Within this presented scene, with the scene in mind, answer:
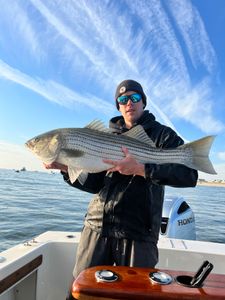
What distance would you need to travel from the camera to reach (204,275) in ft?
8.59

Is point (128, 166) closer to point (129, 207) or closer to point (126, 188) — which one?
point (126, 188)

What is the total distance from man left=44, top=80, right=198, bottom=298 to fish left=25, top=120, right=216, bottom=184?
9cm

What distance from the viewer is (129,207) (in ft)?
11.0

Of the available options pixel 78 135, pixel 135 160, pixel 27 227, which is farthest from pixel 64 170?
pixel 27 227

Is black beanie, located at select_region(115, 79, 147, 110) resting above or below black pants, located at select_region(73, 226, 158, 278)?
above

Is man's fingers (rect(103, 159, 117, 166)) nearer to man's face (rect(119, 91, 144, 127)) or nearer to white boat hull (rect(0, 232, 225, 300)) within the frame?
man's face (rect(119, 91, 144, 127))

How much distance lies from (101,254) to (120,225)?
351 millimetres

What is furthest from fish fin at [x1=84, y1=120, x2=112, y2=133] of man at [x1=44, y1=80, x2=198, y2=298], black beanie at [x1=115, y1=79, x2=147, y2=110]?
black beanie at [x1=115, y1=79, x2=147, y2=110]

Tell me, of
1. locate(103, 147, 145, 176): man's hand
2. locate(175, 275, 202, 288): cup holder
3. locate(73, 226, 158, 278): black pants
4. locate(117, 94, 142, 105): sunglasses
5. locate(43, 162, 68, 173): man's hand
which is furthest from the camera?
locate(117, 94, 142, 105): sunglasses

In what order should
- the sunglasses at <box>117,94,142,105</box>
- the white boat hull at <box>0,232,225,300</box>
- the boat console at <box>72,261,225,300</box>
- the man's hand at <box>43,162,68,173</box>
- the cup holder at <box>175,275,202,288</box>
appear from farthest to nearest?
the white boat hull at <box>0,232,225,300</box>
the sunglasses at <box>117,94,142,105</box>
the man's hand at <box>43,162,68,173</box>
the cup holder at <box>175,275,202,288</box>
the boat console at <box>72,261,225,300</box>

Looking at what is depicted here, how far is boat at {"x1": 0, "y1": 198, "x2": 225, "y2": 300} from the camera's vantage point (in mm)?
2445

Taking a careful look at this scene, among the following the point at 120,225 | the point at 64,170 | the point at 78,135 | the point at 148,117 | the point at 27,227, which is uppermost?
the point at 148,117

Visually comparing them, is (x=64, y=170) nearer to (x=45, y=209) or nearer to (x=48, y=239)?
(x=48, y=239)

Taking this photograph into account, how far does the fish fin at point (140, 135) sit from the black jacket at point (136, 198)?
220mm
